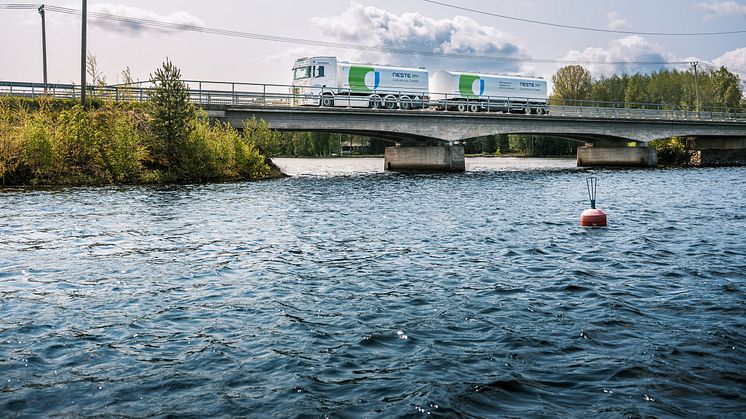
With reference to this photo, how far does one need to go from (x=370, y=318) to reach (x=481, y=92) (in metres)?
59.4

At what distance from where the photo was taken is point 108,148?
40.9m

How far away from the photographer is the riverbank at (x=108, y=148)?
3706cm

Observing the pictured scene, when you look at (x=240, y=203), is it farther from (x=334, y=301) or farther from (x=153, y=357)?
(x=153, y=357)

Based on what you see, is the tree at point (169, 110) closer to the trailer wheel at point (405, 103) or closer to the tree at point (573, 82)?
the trailer wheel at point (405, 103)

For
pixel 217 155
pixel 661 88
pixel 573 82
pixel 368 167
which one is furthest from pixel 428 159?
pixel 661 88

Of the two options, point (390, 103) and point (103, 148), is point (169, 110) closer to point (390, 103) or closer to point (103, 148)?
point (103, 148)

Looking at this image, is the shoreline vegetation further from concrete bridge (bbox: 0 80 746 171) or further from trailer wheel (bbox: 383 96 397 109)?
trailer wheel (bbox: 383 96 397 109)

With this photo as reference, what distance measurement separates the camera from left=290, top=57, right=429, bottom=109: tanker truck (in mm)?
58281

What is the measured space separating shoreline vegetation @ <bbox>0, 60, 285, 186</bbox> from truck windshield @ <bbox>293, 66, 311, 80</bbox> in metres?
14.1

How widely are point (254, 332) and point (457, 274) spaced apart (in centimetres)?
554

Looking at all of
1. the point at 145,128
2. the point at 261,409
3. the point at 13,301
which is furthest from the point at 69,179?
the point at 261,409

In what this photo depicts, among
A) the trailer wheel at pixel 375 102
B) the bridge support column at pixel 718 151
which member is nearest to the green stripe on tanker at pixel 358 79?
the trailer wheel at pixel 375 102

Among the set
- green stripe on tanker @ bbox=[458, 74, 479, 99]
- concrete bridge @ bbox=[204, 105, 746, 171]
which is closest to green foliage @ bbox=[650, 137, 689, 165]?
concrete bridge @ bbox=[204, 105, 746, 171]

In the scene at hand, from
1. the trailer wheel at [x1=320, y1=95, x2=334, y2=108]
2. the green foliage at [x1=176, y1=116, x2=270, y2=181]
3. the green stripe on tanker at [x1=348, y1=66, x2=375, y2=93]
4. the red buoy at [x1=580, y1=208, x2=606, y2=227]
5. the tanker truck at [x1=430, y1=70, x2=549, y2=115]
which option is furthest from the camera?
the tanker truck at [x1=430, y1=70, x2=549, y2=115]
